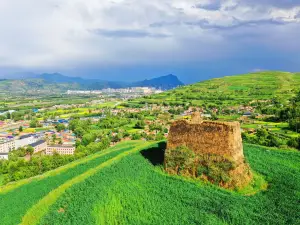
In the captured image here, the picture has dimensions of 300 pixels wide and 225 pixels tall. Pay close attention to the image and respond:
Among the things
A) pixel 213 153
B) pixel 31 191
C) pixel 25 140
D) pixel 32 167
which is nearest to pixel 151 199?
pixel 213 153

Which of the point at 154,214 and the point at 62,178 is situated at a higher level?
the point at 154,214

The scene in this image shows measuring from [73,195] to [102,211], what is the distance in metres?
3.40

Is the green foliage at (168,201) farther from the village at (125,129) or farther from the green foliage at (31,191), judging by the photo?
the village at (125,129)

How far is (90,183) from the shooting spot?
843 inches

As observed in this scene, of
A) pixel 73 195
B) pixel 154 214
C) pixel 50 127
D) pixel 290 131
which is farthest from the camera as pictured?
pixel 50 127

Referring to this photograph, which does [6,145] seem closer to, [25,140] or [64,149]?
[25,140]

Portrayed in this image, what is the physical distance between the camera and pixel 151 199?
18453mm

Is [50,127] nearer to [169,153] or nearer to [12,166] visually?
[12,166]

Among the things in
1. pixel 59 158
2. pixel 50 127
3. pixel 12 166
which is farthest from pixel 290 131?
pixel 50 127

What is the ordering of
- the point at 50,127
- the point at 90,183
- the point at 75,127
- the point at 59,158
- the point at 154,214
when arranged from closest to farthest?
the point at 154,214
the point at 90,183
the point at 59,158
the point at 75,127
the point at 50,127

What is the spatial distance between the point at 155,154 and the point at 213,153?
318 inches

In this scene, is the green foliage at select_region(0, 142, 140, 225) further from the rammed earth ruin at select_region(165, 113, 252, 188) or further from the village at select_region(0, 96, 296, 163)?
the village at select_region(0, 96, 296, 163)

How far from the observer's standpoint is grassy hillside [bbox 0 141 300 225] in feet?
52.8

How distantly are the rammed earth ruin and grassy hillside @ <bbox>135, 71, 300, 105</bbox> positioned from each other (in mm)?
79888
